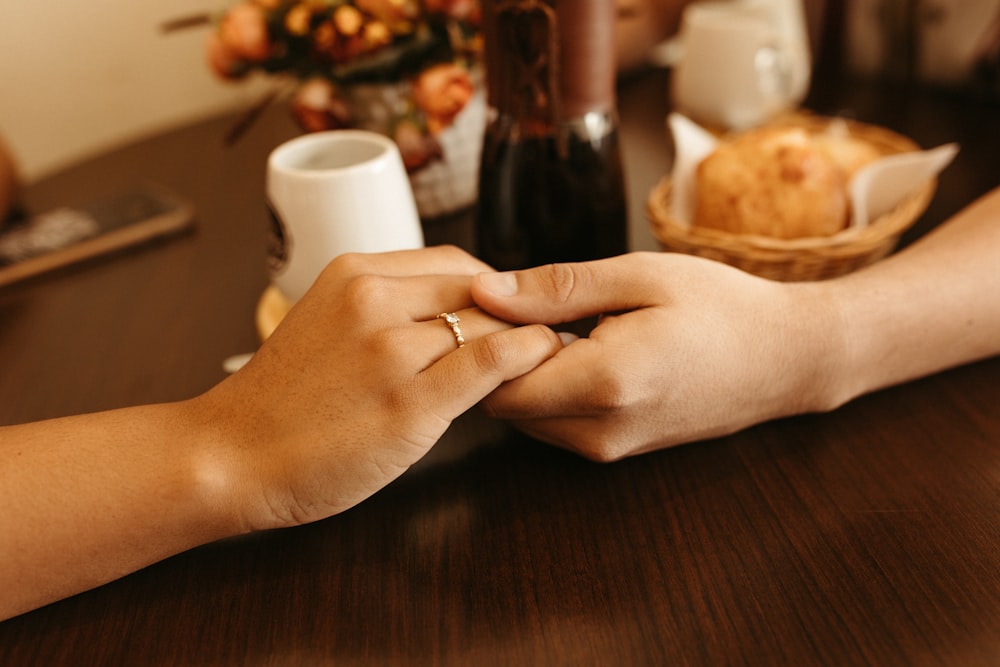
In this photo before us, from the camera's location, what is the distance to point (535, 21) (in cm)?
53

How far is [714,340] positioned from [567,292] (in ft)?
0.32

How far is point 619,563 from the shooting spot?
41 centimetres

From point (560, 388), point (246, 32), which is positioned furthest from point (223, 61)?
point (560, 388)

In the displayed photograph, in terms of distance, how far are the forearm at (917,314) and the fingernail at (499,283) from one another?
0.22m

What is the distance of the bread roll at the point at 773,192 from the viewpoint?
0.65 m

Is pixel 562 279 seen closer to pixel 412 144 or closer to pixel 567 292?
pixel 567 292

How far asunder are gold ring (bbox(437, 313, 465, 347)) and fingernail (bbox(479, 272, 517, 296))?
3cm

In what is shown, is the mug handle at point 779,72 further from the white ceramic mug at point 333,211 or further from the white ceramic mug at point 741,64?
the white ceramic mug at point 333,211

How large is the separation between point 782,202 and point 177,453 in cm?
51

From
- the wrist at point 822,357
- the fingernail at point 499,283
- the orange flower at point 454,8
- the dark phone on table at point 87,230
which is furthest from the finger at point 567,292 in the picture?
the dark phone on table at point 87,230

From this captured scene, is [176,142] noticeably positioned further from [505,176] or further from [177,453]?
[177,453]

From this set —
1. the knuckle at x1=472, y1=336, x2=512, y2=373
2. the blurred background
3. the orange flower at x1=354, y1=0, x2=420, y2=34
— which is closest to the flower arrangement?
the orange flower at x1=354, y1=0, x2=420, y2=34

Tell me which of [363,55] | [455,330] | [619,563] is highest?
[363,55]

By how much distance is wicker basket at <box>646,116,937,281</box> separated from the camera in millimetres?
597
